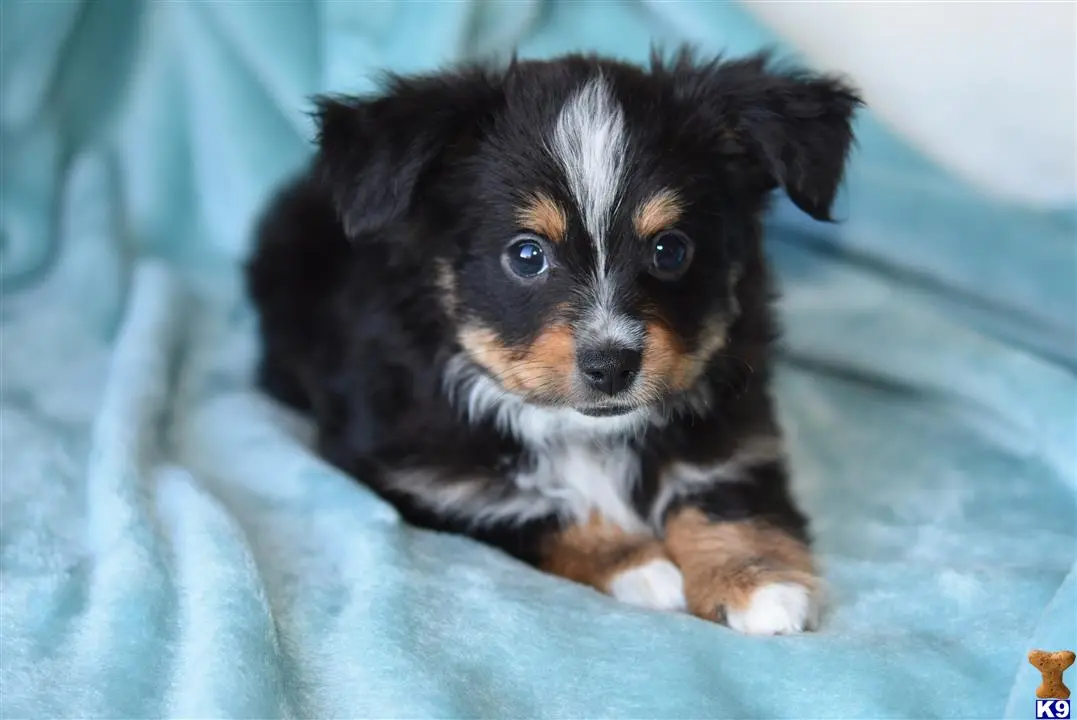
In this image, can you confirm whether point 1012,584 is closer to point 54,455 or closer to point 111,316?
point 54,455

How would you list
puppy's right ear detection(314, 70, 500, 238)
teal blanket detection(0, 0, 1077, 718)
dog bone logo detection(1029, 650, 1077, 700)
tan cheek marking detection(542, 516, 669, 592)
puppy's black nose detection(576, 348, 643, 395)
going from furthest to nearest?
tan cheek marking detection(542, 516, 669, 592), puppy's right ear detection(314, 70, 500, 238), puppy's black nose detection(576, 348, 643, 395), teal blanket detection(0, 0, 1077, 718), dog bone logo detection(1029, 650, 1077, 700)

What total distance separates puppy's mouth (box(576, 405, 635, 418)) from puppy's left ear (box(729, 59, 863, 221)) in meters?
0.66

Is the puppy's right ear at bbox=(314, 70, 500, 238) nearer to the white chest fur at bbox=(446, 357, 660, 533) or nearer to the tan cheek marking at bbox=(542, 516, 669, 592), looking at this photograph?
the white chest fur at bbox=(446, 357, 660, 533)

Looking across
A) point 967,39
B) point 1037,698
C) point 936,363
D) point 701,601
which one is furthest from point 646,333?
point 967,39

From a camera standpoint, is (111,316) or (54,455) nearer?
(54,455)

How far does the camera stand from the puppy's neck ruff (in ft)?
9.36

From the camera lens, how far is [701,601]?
8.72 ft

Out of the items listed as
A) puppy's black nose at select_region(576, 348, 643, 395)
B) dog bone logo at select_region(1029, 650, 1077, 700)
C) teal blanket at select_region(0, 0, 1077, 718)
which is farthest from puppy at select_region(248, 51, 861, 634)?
dog bone logo at select_region(1029, 650, 1077, 700)

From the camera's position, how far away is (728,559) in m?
2.75

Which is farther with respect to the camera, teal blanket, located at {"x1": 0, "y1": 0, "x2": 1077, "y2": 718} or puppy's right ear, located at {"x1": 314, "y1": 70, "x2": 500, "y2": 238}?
puppy's right ear, located at {"x1": 314, "y1": 70, "x2": 500, "y2": 238}

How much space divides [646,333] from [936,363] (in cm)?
153

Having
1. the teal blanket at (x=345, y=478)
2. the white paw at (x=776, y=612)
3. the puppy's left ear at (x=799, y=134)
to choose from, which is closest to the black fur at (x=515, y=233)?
the puppy's left ear at (x=799, y=134)

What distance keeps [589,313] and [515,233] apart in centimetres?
26

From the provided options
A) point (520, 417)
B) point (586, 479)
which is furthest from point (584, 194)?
point (586, 479)
